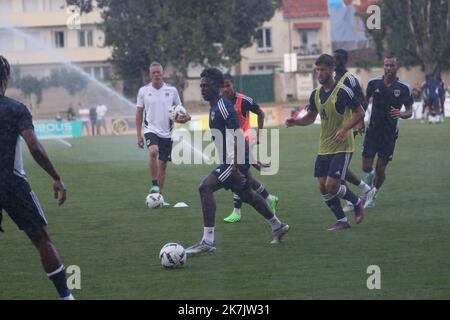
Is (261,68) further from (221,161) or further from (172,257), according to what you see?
(172,257)

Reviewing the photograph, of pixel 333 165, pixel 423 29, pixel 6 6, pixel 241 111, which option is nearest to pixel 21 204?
pixel 333 165

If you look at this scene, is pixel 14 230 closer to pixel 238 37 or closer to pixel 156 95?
pixel 156 95

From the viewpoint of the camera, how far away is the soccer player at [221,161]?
1165 cm

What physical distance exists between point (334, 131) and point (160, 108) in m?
4.84

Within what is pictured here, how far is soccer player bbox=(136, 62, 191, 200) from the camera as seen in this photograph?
1731cm

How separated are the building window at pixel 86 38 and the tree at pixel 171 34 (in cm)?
1742

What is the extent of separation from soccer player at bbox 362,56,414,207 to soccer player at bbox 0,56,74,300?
8.09m

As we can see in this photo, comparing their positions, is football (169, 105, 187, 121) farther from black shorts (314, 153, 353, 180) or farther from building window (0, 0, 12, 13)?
building window (0, 0, 12, 13)

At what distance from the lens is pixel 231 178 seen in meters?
11.8

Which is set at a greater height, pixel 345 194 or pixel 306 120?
pixel 306 120

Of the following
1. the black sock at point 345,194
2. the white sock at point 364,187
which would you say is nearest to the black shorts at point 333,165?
the black sock at point 345,194

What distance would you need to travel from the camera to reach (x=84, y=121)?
2256 inches

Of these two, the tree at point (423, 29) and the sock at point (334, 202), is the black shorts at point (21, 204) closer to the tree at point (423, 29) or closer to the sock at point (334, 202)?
the sock at point (334, 202)

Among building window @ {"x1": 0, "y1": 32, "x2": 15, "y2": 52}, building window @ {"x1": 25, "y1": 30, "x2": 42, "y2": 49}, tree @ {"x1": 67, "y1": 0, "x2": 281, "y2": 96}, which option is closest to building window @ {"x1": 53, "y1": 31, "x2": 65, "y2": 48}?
building window @ {"x1": 25, "y1": 30, "x2": 42, "y2": 49}
